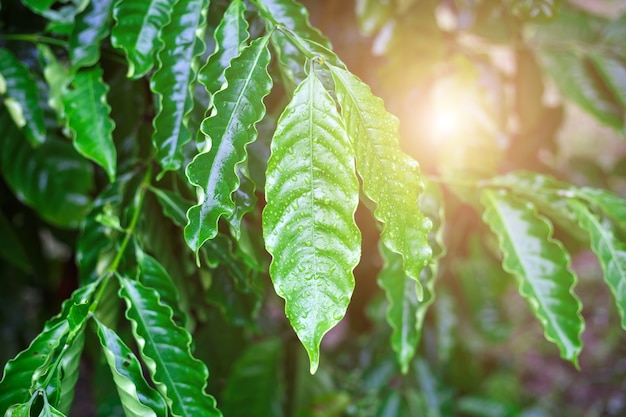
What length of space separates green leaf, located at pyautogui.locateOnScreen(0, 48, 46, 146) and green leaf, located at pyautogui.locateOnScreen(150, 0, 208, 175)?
31 cm

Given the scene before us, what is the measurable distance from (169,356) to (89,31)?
43 cm

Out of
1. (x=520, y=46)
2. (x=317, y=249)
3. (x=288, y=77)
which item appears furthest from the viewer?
(x=520, y=46)

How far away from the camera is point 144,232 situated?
2.69 feet

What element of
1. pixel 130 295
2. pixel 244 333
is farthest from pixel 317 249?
pixel 244 333

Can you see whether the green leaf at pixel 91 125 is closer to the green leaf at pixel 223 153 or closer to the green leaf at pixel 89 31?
the green leaf at pixel 89 31

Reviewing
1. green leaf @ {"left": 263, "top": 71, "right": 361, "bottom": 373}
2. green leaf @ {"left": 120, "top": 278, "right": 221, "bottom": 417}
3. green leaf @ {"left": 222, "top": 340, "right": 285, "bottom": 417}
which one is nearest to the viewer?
green leaf @ {"left": 263, "top": 71, "right": 361, "bottom": 373}

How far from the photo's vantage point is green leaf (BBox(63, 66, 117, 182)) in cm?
76

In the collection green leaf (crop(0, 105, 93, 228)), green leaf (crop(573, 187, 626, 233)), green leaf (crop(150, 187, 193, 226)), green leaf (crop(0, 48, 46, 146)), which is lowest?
green leaf (crop(0, 105, 93, 228))

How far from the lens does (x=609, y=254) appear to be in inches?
30.2

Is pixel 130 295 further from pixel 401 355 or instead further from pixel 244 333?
pixel 244 333

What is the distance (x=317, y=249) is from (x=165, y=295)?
28 centimetres

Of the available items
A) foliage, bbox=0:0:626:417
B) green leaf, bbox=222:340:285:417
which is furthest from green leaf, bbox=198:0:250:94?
green leaf, bbox=222:340:285:417

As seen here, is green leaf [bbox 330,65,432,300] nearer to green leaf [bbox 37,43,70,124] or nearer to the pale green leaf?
the pale green leaf

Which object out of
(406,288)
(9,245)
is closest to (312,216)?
(406,288)
